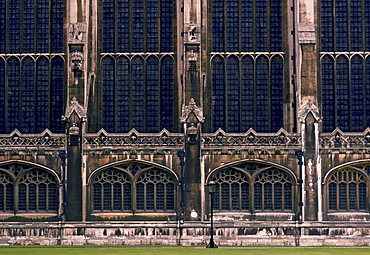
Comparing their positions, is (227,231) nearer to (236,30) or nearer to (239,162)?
(239,162)

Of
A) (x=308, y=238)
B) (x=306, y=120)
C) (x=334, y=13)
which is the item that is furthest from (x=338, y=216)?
(x=334, y=13)

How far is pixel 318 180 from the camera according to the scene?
43156 mm

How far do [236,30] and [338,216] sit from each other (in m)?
13.0

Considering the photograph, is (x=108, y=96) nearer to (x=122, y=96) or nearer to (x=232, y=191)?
(x=122, y=96)

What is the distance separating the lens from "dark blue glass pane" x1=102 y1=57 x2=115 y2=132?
4575cm

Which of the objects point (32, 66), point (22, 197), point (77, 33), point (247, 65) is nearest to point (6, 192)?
point (22, 197)

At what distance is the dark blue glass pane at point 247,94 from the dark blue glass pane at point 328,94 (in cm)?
437

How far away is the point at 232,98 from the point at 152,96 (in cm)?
496

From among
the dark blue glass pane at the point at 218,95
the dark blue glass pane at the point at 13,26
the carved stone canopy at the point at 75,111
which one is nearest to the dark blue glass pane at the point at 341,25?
the dark blue glass pane at the point at 218,95

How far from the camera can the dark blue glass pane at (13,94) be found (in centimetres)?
4584

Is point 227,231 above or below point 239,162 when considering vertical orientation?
below

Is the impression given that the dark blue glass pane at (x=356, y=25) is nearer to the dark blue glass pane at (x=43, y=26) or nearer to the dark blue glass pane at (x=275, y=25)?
the dark blue glass pane at (x=275, y=25)

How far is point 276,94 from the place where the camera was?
1795 inches

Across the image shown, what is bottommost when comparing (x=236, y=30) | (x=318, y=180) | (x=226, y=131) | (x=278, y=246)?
(x=278, y=246)
